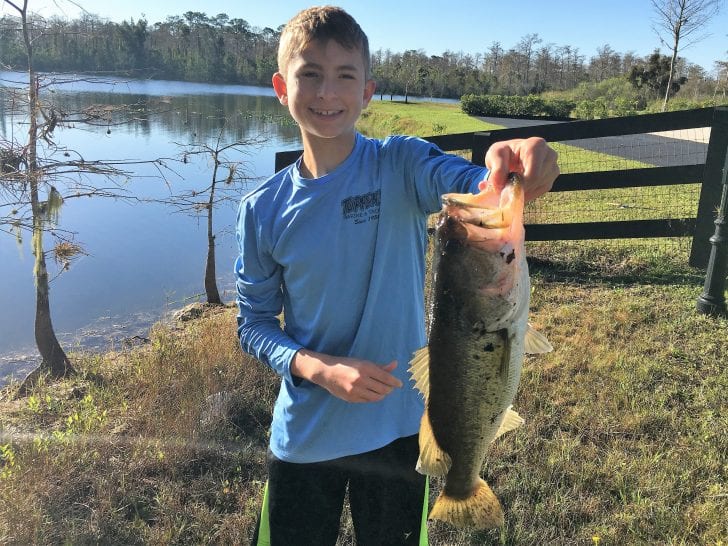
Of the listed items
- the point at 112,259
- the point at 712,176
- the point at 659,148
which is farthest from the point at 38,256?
the point at 659,148

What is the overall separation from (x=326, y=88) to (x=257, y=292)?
2.58 ft

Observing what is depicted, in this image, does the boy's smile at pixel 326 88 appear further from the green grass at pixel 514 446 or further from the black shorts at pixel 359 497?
the green grass at pixel 514 446

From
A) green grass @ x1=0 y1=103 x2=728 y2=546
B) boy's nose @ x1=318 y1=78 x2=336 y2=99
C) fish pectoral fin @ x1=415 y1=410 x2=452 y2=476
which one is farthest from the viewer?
green grass @ x1=0 y1=103 x2=728 y2=546

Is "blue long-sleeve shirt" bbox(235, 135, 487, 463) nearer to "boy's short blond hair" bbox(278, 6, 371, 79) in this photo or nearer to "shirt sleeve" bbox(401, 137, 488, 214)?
"shirt sleeve" bbox(401, 137, 488, 214)

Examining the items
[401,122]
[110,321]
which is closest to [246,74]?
[401,122]

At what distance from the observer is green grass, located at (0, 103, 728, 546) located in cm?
272

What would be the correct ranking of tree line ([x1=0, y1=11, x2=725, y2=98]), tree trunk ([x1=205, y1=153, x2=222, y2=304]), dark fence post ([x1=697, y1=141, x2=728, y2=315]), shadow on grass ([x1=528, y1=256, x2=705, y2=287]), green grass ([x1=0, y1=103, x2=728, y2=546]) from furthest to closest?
tree line ([x1=0, y1=11, x2=725, y2=98])
tree trunk ([x1=205, y1=153, x2=222, y2=304])
shadow on grass ([x1=528, y1=256, x2=705, y2=287])
dark fence post ([x1=697, y1=141, x2=728, y2=315])
green grass ([x1=0, y1=103, x2=728, y2=546])

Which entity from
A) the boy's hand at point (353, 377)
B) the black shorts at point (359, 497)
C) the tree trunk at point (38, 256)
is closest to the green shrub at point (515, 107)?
the tree trunk at point (38, 256)

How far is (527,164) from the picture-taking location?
52.1 inches

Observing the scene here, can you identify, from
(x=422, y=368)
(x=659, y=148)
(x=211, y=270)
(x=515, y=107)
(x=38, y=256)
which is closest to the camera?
(x=422, y=368)

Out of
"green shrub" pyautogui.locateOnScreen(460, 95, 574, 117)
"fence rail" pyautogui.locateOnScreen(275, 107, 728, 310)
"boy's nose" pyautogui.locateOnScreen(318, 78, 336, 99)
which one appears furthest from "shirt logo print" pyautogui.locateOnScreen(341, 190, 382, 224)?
"green shrub" pyautogui.locateOnScreen(460, 95, 574, 117)

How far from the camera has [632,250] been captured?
664 cm

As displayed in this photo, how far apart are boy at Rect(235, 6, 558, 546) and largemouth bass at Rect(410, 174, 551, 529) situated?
0.31 m

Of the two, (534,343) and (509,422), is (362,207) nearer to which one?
(534,343)
